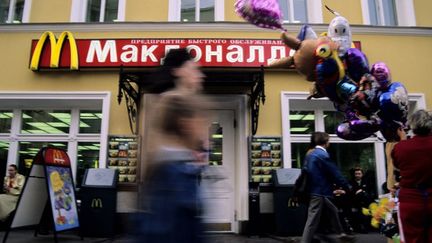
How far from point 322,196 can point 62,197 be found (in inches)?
153

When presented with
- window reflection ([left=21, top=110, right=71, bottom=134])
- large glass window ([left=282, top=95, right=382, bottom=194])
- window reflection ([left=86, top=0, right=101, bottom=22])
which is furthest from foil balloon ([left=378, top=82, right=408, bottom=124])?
window reflection ([left=86, top=0, right=101, bottom=22])

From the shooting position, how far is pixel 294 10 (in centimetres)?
874

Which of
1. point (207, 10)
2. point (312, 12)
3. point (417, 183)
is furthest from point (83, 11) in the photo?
point (417, 183)

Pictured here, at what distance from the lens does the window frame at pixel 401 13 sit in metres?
8.50

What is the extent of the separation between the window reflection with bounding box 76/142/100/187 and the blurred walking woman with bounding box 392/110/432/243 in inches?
237

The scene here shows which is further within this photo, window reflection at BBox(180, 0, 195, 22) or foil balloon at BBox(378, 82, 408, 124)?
window reflection at BBox(180, 0, 195, 22)

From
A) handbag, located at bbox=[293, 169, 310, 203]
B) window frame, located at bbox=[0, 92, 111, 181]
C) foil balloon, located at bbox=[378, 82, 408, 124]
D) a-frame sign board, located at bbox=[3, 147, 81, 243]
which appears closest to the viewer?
foil balloon, located at bbox=[378, 82, 408, 124]

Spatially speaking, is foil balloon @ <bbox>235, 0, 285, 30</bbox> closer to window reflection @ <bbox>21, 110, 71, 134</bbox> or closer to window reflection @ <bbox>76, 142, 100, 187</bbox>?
window reflection @ <bbox>76, 142, 100, 187</bbox>

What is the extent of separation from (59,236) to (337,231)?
15.3 ft

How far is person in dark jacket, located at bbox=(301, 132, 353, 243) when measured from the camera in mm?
4680

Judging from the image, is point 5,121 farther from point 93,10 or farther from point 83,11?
point 93,10

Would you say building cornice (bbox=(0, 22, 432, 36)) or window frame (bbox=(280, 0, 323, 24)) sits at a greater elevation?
window frame (bbox=(280, 0, 323, 24))

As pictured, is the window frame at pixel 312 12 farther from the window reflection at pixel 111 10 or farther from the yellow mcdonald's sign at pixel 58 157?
the yellow mcdonald's sign at pixel 58 157

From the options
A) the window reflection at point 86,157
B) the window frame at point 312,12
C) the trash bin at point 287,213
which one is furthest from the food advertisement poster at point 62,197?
the window frame at point 312,12
